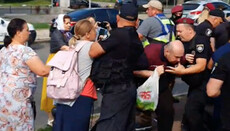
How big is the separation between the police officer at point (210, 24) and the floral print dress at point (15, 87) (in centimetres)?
256

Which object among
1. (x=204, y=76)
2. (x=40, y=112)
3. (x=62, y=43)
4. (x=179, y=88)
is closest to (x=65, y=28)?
(x=62, y=43)

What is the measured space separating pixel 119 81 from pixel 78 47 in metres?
0.53

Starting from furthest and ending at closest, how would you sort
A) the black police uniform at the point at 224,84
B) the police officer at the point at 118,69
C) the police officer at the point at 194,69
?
the police officer at the point at 194,69 < the police officer at the point at 118,69 < the black police uniform at the point at 224,84

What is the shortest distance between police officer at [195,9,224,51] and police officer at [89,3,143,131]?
6.05 ft

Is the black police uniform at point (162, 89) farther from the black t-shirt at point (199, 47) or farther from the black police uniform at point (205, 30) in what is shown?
the black police uniform at point (205, 30)

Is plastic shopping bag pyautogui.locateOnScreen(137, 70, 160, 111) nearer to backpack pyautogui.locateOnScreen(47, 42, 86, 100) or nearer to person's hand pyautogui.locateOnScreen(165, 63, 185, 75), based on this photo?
person's hand pyautogui.locateOnScreen(165, 63, 185, 75)

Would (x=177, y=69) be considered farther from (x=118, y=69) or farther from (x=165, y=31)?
(x=165, y=31)

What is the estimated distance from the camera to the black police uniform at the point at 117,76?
12.4ft

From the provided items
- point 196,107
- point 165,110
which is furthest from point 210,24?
point 165,110

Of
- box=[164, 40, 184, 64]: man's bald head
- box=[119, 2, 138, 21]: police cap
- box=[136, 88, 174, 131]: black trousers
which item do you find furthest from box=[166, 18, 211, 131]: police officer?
box=[119, 2, 138, 21]: police cap

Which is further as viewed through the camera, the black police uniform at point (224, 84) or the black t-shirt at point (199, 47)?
the black t-shirt at point (199, 47)

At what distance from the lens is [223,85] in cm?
375

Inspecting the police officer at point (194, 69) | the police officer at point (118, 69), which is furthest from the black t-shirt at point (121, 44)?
the police officer at point (194, 69)

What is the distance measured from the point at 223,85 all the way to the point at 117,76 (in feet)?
3.31
